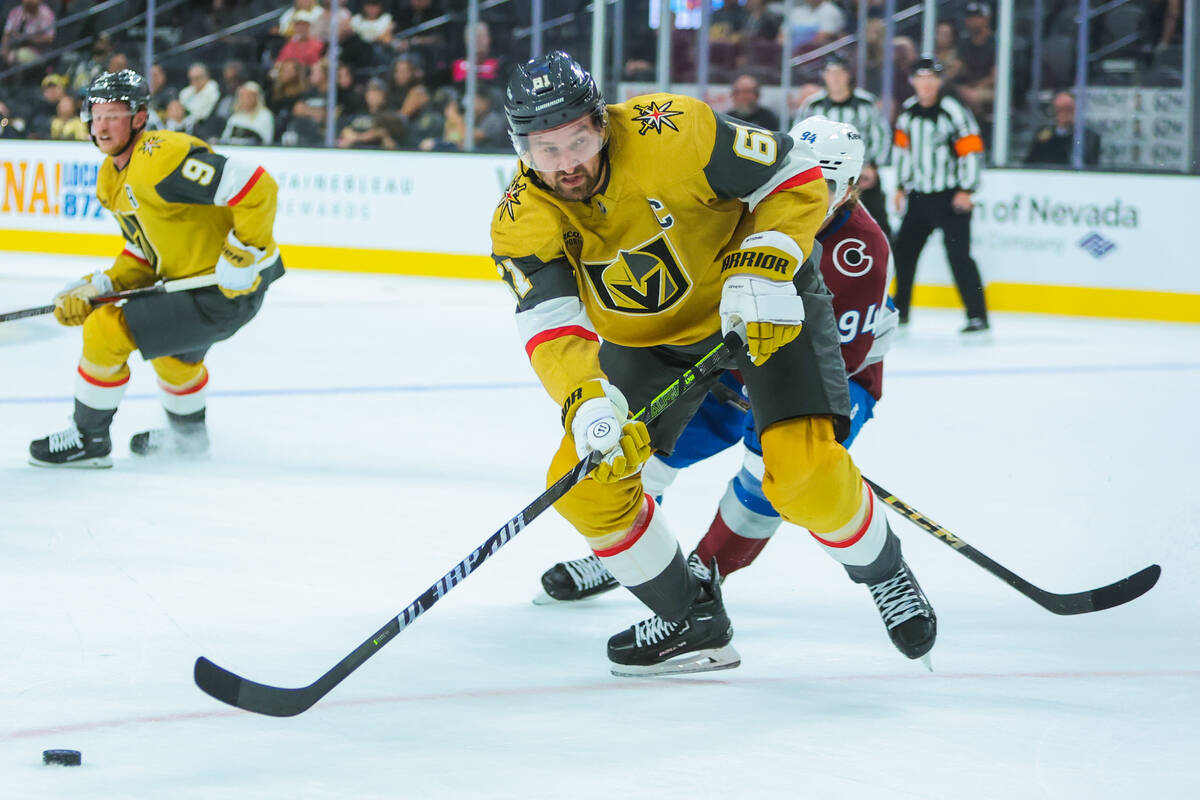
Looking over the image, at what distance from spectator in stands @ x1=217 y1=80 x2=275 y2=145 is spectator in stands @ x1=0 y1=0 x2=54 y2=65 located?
8.13 ft

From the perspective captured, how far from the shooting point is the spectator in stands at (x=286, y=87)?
10312 mm

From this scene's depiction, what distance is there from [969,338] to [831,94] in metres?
1.32

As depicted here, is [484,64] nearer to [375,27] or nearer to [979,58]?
[375,27]

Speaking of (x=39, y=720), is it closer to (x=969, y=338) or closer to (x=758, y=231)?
(x=758, y=231)

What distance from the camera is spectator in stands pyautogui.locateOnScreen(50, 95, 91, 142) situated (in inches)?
418

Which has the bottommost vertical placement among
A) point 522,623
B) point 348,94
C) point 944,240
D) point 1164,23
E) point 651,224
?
point 522,623

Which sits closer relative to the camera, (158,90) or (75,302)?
(75,302)

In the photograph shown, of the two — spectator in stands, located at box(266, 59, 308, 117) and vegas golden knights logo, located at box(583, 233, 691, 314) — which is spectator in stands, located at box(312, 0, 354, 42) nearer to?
spectator in stands, located at box(266, 59, 308, 117)

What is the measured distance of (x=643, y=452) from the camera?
7.79 ft

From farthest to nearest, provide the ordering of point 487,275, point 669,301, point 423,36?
point 423,36 < point 487,275 < point 669,301

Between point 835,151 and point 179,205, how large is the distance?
A: 82.0 inches

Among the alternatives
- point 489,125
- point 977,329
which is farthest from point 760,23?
point 977,329

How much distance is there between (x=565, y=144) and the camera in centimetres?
233

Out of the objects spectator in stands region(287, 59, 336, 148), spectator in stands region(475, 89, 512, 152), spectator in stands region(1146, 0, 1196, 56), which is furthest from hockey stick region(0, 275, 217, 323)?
spectator in stands region(287, 59, 336, 148)
